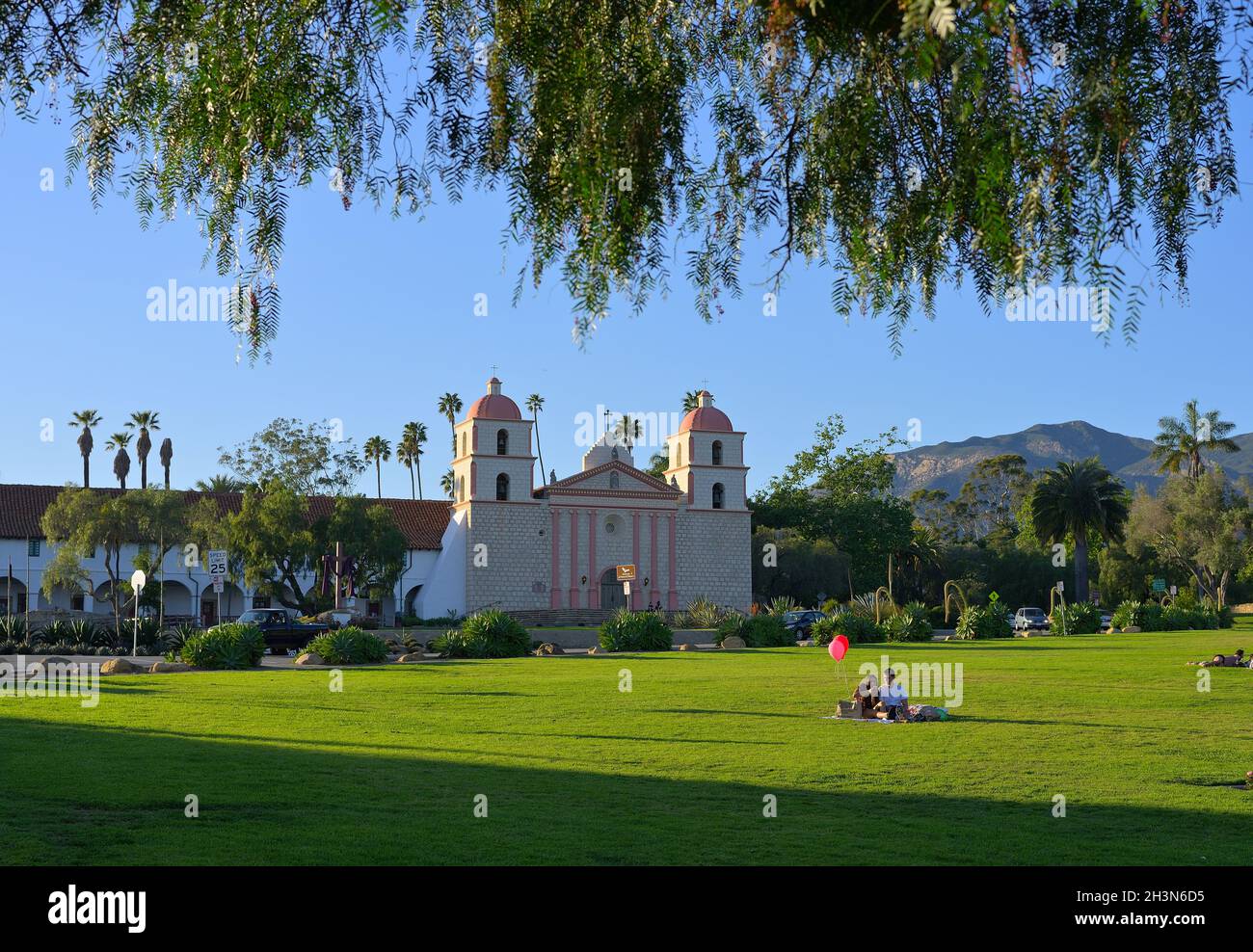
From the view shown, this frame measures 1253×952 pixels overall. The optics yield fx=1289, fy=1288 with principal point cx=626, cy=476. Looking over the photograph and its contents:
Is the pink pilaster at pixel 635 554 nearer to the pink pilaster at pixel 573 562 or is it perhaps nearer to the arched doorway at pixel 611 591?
the arched doorway at pixel 611 591

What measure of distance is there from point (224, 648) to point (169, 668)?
1545mm

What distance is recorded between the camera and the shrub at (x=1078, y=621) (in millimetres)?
47781

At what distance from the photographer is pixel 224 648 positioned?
98.5ft

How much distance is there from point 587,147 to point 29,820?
720 centimetres

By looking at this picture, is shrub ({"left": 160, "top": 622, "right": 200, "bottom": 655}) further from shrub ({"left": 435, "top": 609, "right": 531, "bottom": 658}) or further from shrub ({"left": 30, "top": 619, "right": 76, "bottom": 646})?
shrub ({"left": 435, "top": 609, "right": 531, "bottom": 658})

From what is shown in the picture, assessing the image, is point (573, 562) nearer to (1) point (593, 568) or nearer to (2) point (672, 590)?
(1) point (593, 568)

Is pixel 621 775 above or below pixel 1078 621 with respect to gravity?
above

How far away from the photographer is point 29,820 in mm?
9594

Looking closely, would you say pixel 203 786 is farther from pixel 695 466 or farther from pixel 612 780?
pixel 695 466

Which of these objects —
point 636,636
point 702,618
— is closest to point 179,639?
point 636,636

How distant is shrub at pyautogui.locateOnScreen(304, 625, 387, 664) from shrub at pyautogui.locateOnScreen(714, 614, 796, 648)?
12.4 meters

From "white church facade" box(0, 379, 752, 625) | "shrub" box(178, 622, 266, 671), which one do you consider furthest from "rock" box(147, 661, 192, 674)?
"white church facade" box(0, 379, 752, 625)

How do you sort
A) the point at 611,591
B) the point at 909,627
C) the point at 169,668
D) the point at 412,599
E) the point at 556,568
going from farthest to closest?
the point at 611,591
the point at 412,599
the point at 556,568
the point at 909,627
the point at 169,668
